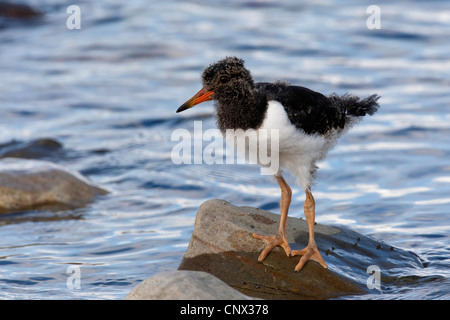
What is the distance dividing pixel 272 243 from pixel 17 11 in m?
14.0

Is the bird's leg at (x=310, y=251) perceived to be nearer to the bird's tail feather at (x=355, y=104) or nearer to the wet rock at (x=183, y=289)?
the bird's tail feather at (x=355, y=104)

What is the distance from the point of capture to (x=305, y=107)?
19.4 feet

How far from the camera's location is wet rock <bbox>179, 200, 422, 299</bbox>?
240 inches

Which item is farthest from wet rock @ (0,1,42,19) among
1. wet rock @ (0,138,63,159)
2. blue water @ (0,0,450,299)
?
wet rock @ (0,138,63,159)

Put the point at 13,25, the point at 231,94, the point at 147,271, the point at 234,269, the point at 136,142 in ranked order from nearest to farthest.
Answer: the point at 231,94
the point at 234,269
the point at 147,271
the point at 136,142
the point at 13,25

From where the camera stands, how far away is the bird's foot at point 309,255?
6141 millimetres

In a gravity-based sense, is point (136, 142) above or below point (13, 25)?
below

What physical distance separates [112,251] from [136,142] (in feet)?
12.8

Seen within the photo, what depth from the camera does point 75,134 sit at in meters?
11.6

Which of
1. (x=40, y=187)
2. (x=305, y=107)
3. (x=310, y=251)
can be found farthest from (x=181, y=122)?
(x=305, y=107)

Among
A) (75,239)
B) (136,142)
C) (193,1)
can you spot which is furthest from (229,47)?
(75,239)

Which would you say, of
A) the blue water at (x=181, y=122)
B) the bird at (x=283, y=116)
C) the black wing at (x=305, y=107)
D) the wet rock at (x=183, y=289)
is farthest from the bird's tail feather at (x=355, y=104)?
the wet rock at (x=183, y=289)

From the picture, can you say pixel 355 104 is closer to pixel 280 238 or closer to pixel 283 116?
pixel 283 116

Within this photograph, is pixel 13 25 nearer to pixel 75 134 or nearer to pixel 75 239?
pixel 75 134
